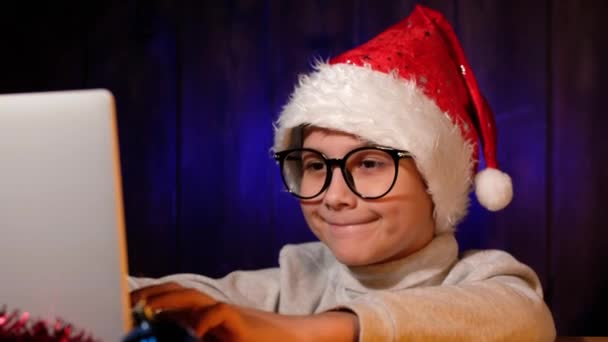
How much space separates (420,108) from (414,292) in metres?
0.36

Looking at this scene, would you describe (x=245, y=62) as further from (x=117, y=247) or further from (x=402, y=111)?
(x=117, y=247)

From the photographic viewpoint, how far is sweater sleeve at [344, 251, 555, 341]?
851mm

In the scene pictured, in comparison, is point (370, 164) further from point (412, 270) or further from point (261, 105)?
point (261, 105)

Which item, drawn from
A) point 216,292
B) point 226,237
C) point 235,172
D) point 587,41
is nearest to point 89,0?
point 235,172

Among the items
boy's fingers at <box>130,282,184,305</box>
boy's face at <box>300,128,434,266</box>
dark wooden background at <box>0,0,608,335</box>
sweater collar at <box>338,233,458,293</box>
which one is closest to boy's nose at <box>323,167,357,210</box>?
boy's face at <box>300,128,434,266</box>

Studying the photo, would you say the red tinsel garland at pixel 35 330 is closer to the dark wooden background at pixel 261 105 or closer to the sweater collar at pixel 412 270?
the sweater collar at pixel 412 270

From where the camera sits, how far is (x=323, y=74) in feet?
4.11

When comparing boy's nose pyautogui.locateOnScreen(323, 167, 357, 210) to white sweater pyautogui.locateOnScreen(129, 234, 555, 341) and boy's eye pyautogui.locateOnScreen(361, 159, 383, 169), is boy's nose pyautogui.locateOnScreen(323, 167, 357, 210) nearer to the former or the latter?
boy's eye pyautogui.locateOnScreen(361, 159, 383, 169)

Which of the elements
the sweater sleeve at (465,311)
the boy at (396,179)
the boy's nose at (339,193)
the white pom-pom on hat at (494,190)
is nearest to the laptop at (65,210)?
the sweater sleeve at (465,311)

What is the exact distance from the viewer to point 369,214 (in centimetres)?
114

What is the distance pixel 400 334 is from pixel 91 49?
1.17 m

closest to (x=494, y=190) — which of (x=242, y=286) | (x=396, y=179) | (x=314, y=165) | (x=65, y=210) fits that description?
(x=396, y=179)

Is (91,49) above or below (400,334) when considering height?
above

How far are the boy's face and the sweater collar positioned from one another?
20mm
